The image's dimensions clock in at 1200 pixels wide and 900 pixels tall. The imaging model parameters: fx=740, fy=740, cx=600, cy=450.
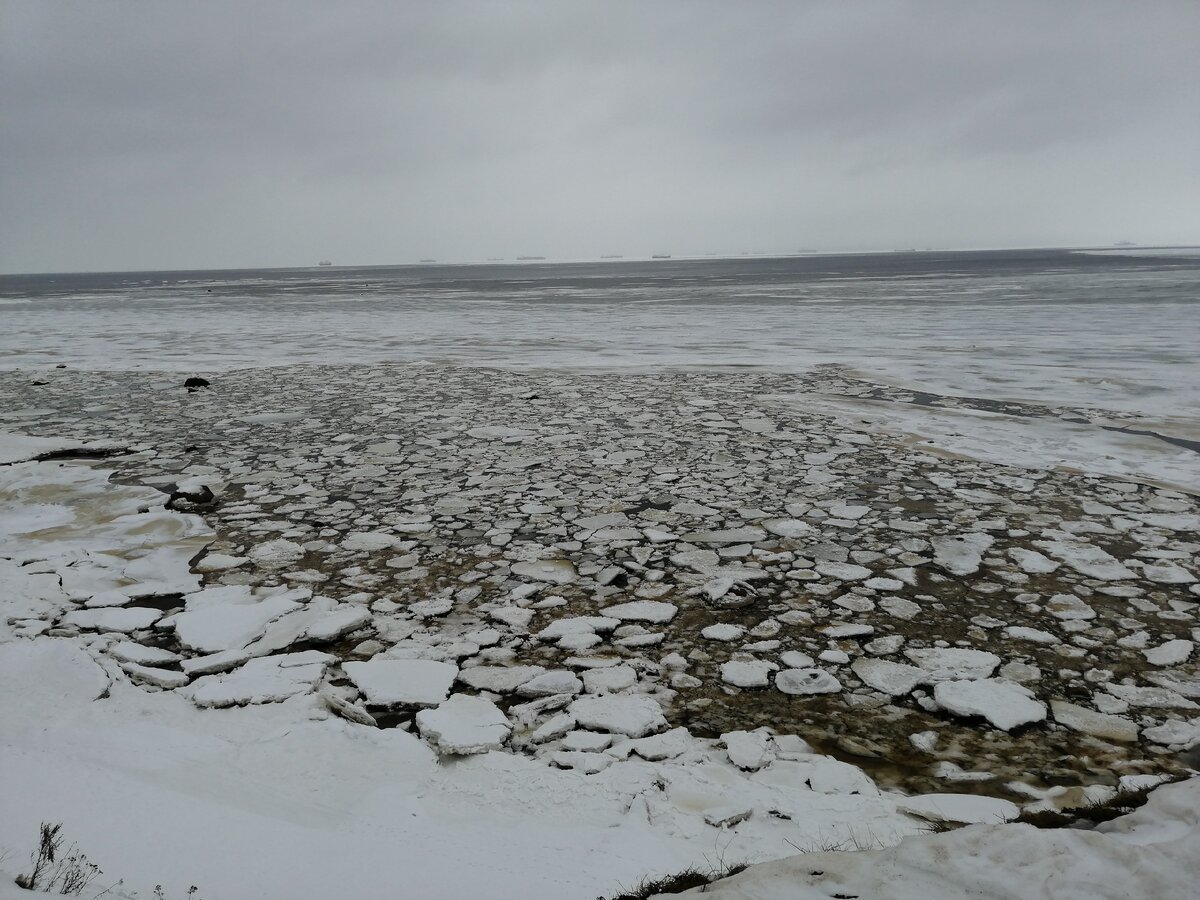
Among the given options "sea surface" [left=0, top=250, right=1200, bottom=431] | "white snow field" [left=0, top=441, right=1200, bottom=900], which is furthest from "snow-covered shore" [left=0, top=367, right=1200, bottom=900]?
"sea surface" [left=0, top=250, right=1200, bottom=431]

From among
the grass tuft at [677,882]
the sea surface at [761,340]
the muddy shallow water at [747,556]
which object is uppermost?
the sea surface at [761,340]

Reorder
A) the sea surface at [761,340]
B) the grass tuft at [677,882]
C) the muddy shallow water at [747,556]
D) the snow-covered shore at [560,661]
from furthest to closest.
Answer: the sea surface at [761,340] < the muddy shallow water at [747,556] < the snow-covered shore at [560,661] < the grass tuft at [677,882]

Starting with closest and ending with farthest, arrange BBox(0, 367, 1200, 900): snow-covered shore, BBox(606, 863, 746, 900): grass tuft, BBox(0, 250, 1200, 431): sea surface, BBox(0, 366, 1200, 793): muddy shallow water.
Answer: BBox(606, 863, 746, 900): grass tuft → BBox(0, 367, 1200, 900): snow-covered shore → BBox(0, 366, 1200, 793): muddy shallow water → BBox(0, 250, 1200, 431): sea surface

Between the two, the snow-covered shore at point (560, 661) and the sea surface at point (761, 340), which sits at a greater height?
the sea surface at point (761, 340)

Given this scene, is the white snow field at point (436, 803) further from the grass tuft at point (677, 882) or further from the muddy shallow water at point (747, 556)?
the muddy shallow water at point (747, 556)

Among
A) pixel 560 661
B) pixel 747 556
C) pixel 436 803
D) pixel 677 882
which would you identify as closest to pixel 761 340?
pixel 747 556

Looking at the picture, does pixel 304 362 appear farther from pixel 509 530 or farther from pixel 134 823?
pixel 134 823

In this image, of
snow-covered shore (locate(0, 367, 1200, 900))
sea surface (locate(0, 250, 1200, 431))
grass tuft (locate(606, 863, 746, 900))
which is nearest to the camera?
grass tuft (locate(606, 863, 746, 900))

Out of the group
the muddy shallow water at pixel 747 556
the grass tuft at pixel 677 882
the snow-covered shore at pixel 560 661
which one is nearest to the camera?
the grass tuft at pixel 677 882

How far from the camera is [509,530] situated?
421 centimetres

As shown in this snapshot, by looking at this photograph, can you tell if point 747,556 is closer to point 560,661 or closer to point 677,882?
point 560,661

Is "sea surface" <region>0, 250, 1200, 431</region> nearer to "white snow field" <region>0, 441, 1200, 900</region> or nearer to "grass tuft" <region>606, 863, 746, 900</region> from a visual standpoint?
"white snow field" <region>0, 441, 1200, 900</region>

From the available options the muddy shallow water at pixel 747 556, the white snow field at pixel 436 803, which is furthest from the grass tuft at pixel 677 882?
the muddy shallow water at pixel 747 556

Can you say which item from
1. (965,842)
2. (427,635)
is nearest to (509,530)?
(427,635)
